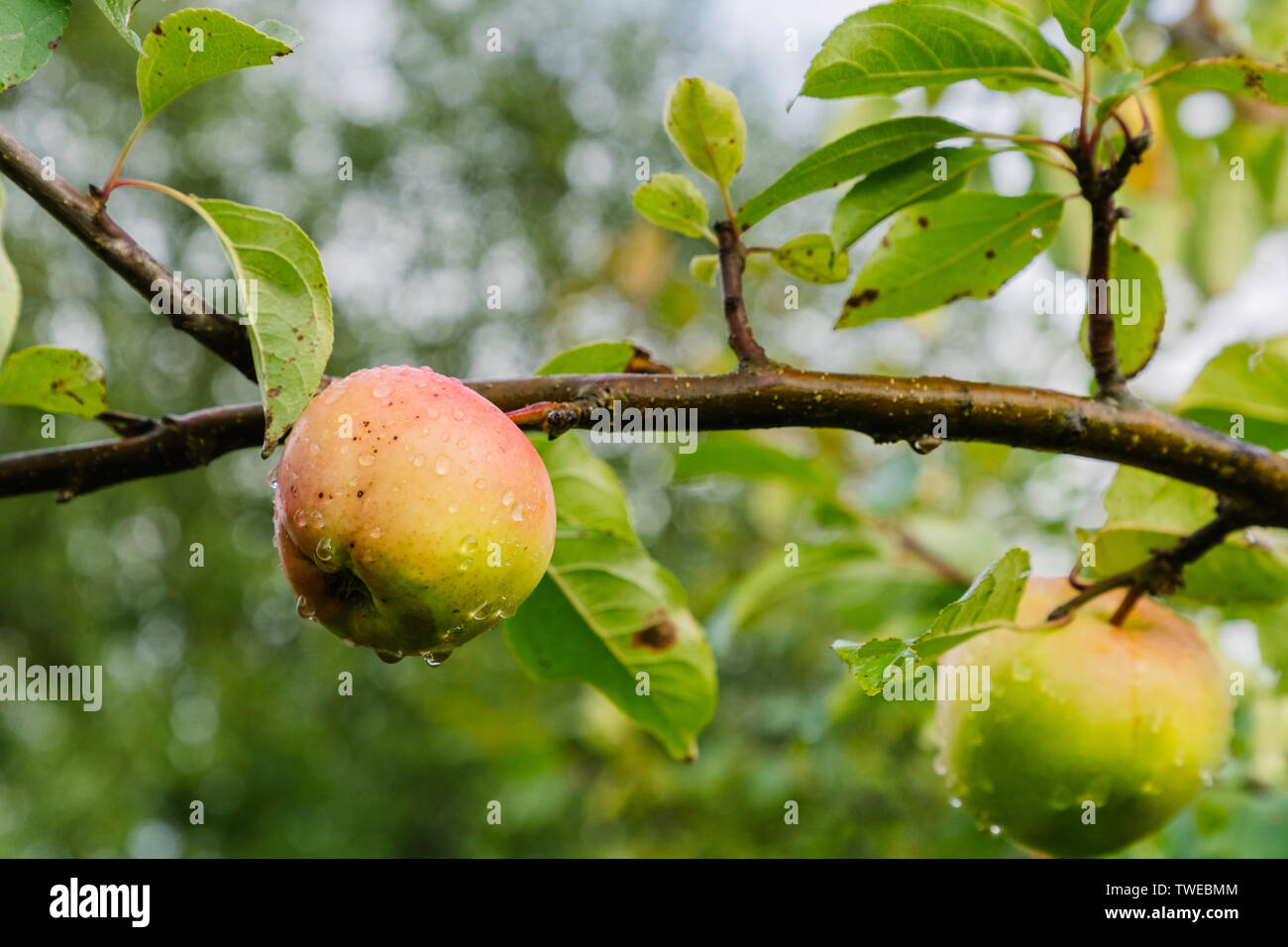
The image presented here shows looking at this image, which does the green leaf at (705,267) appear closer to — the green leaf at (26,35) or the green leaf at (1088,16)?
the green leaf at (1088,16)

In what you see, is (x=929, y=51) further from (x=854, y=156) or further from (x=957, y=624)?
(x=957, y=624)

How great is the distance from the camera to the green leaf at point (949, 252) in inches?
25.7

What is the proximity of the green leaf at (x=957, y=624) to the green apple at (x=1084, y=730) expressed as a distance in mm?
98

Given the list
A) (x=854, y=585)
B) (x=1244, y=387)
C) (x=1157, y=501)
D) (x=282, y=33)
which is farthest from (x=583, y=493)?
(x=854, y=585)

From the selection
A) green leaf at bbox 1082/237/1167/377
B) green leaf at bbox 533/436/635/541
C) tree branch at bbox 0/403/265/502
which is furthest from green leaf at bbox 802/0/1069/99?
tree branch at bbox 0/403/265/502

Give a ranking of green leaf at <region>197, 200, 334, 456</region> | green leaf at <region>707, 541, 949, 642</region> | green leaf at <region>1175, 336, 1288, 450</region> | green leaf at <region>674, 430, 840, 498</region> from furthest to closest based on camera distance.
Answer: green leaf at <region>707, 541, 949, 642</region>
green leaf at <region>674, 430, 840, 498</region>
green leaf at <region>1175, 336, 1288, 450</region>
green leaf at <region>197, 200, 334, 456</region>

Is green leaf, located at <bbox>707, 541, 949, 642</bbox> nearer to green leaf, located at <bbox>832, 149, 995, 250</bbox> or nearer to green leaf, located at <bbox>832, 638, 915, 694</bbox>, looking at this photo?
green leaf, located at <bbox>832, 149, 995, 250</bbox>

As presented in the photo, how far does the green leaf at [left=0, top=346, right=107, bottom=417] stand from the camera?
55 centimetres

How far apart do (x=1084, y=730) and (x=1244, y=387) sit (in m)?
0.33

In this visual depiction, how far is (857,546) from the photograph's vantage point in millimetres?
1163

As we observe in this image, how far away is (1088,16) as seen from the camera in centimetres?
60

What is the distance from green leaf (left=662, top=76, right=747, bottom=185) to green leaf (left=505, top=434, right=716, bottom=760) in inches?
7.5

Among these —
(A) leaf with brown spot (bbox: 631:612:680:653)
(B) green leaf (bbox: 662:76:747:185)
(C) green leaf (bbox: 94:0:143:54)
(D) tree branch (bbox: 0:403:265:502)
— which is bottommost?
(A) leaf with brown spot (bbox: 631:612:680:653)

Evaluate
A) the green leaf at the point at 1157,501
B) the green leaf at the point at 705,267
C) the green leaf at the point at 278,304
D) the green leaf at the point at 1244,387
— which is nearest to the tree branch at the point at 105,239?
the green leaf at the point at 278,304
